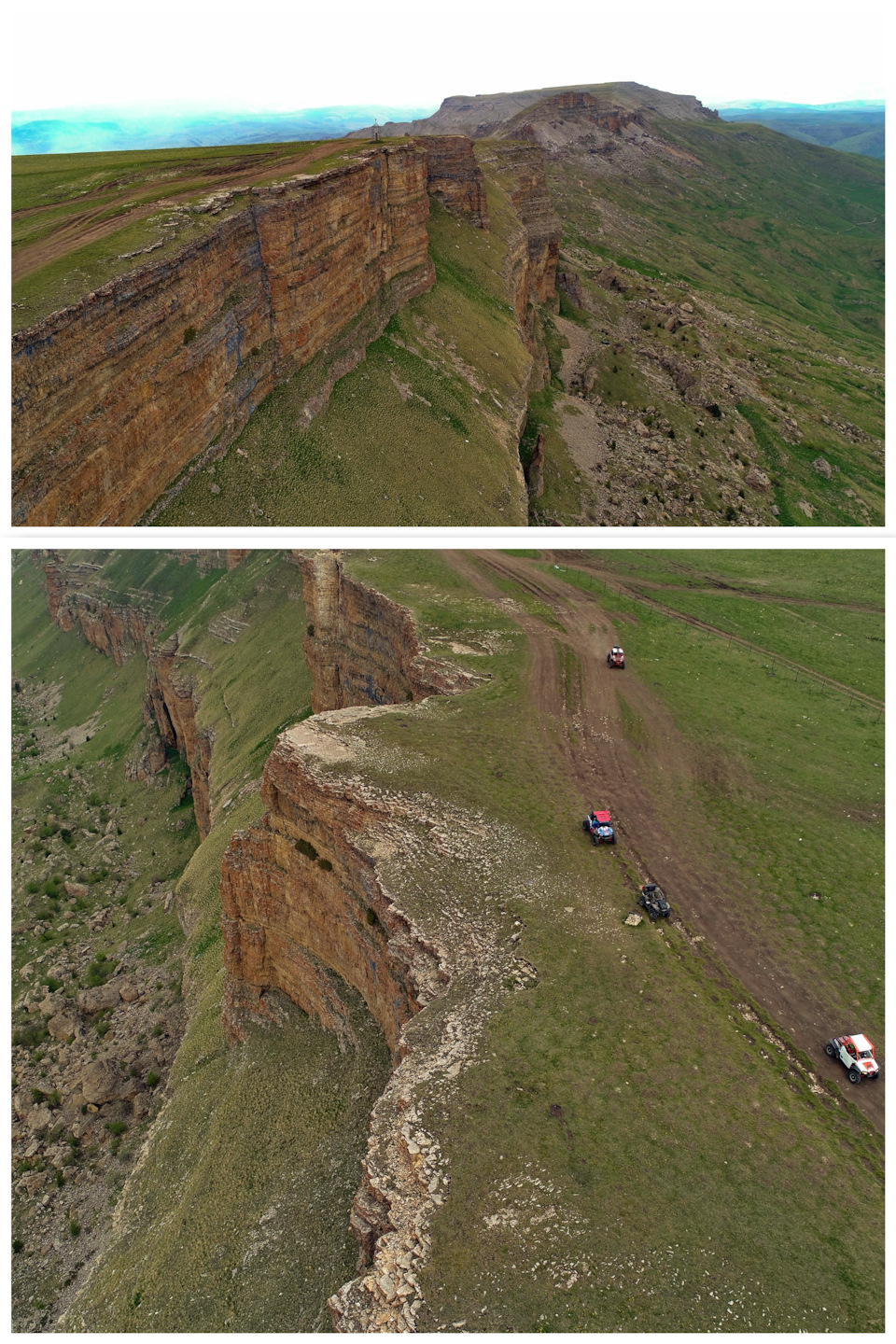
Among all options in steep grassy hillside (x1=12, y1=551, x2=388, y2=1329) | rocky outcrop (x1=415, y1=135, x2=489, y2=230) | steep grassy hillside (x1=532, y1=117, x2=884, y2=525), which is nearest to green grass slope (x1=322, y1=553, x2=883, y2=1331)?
steep grassy hillside (x1=12, y1=551, x2=388, y2=1329)

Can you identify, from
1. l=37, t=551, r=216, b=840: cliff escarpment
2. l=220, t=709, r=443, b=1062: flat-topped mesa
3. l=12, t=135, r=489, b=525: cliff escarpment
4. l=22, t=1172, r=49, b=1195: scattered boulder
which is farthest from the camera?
l=37, t=551, r=216, b=840: cliff escarpment

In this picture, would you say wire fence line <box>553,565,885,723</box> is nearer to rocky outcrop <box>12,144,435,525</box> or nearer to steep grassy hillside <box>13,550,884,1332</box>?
steep grassy hillside <box>13,550,884,1332</box>

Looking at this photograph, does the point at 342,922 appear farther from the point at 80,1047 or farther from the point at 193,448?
the point at 80,1047

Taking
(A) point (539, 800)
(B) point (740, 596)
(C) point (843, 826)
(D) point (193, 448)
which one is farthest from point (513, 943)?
(B) point (740, 596)

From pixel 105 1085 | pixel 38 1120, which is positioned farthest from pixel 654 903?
pixel 38 1120

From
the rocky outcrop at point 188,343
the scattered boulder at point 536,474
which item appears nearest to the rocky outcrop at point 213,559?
the scattered boulder at point 536,474

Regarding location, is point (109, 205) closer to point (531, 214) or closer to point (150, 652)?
point (150, 652)
